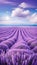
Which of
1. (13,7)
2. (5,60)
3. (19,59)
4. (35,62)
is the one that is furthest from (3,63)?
(13,7)

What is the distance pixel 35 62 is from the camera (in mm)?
3402

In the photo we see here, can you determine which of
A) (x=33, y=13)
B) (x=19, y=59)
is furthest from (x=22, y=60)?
(x=33, y=13)

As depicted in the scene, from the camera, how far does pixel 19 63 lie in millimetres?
3389

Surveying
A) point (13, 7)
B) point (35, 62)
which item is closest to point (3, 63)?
point (35, 62)

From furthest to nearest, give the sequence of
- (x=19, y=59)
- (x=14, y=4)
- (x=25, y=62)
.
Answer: (x=14, y=4) → (x=19, y=59) → (x=25, y=62)

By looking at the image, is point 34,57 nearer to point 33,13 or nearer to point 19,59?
point 19,59

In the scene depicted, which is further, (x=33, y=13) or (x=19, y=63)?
(x=33, y=13)

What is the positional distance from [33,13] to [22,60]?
113 inches

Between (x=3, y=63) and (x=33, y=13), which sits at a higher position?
(x=33, y=13)

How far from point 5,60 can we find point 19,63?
269 mm

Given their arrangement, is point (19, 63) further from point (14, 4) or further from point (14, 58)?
point (14, 4)

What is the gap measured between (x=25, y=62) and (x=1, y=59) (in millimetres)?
473

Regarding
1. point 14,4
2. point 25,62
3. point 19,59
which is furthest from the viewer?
point 14,4

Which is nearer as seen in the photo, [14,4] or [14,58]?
[14,58]
